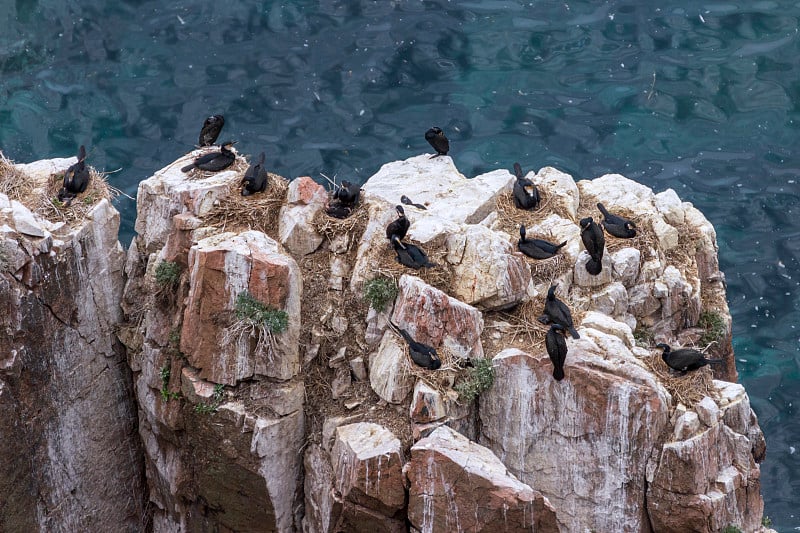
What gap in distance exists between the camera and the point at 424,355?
13742mm

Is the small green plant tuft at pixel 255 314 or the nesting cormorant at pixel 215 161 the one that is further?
the nesting cormorant at pixel 215 161

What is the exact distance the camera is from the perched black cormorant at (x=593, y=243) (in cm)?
1539

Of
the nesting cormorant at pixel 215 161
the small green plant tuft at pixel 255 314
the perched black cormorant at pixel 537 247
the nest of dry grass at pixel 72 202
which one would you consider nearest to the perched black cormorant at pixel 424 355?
the small green plant tuft at pixel 255 314

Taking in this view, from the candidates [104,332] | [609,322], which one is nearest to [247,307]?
[104,332]

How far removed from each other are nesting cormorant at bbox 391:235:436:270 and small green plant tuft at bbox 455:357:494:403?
1586mm

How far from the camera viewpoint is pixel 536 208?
17.2 metres

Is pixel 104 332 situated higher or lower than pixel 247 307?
lower

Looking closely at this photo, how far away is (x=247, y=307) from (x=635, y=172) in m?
23.2

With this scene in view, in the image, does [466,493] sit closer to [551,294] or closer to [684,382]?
[551,294]

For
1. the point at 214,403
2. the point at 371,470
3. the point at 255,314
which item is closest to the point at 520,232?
the point at 255,314

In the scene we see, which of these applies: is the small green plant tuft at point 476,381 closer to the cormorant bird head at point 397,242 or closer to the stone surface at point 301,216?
the cormorant bird head at point 397,242

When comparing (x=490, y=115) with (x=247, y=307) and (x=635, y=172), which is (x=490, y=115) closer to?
(x=635, y=172)

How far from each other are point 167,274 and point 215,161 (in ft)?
7.19

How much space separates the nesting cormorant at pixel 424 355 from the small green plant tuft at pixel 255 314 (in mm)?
1910
